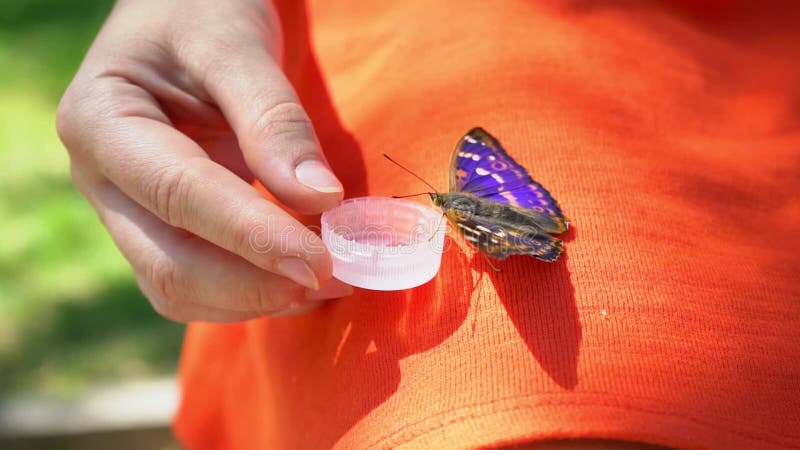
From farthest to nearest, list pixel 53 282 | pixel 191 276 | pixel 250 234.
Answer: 1. pixel 53 282
2. pixel 191 276
3. pixel 250 234

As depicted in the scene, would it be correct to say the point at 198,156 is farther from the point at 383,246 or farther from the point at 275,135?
the point at 383,246

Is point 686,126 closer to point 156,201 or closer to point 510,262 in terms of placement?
point 510,262

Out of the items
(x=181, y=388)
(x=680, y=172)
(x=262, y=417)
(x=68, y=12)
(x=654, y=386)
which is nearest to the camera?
(x=654, y=386)

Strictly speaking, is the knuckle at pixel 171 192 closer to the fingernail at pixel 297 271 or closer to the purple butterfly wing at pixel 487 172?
the fingernail at pixel 297 271

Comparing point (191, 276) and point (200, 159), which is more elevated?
point (200, 159)

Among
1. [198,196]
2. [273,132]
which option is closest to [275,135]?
[273,132]

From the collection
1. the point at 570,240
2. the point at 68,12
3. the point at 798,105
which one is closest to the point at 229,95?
the point at 570,240
